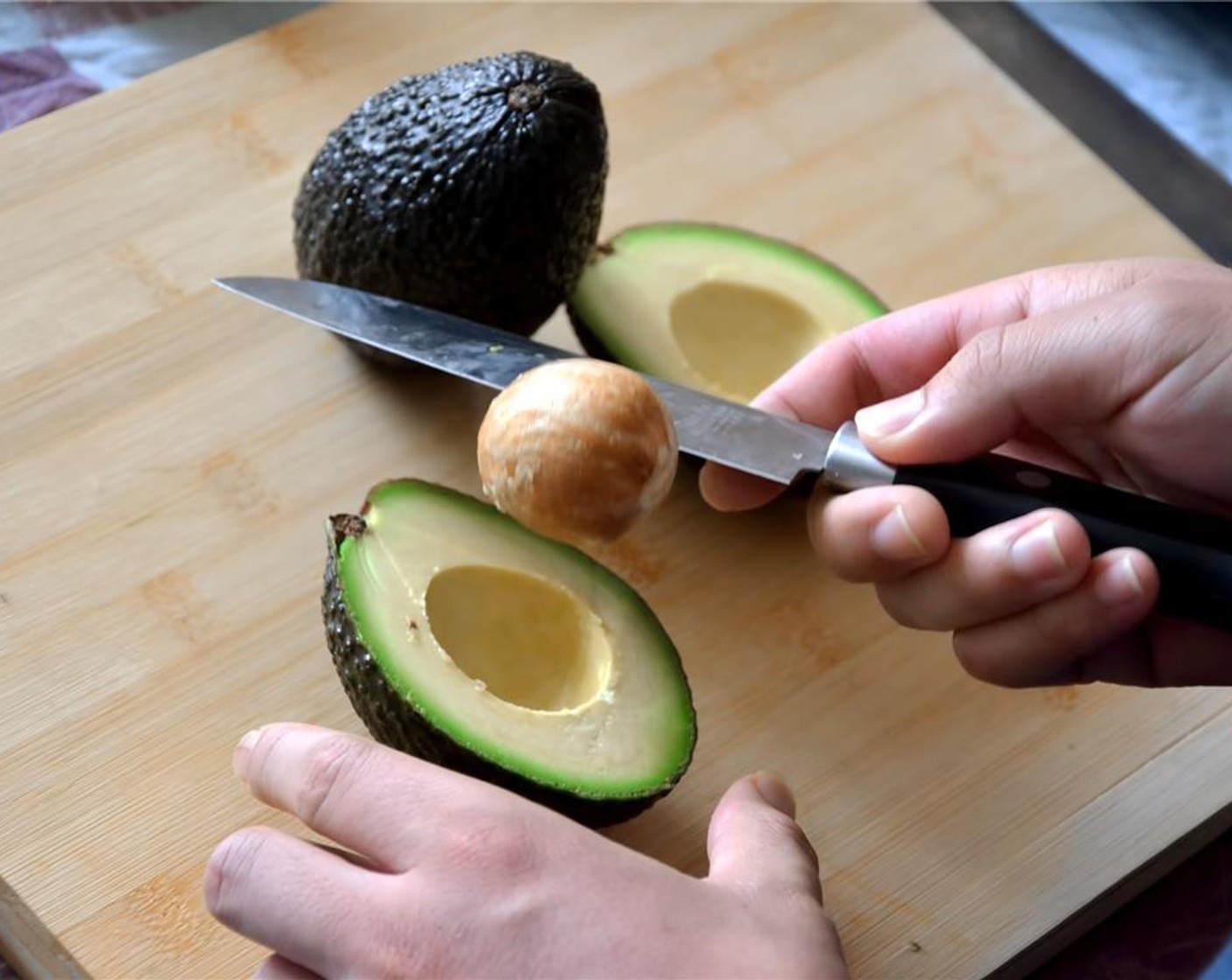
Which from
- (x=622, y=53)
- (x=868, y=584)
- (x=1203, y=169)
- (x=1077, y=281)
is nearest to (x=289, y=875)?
(x=868, y=584)

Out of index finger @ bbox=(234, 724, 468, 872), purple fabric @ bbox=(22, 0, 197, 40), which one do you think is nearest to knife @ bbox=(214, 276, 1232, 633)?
index finger @ bbox=(234, 724, 468, 872)

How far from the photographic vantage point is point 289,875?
81 cm

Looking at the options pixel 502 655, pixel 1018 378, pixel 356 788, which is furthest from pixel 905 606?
pixel 356 788

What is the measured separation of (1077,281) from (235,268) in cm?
63

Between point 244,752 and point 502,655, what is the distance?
0.64 feet

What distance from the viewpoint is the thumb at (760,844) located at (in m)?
0.86

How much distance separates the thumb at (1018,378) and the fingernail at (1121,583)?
0.12m

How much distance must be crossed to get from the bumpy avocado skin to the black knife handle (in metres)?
0.23

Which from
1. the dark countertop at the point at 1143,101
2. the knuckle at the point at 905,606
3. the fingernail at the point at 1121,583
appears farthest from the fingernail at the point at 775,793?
the dark countertop at the point at 1143,101

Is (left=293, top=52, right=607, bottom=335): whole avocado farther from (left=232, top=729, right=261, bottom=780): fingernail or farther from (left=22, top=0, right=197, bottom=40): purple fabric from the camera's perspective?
(left=22, top=0, right=197, bottom=40): purple fabric

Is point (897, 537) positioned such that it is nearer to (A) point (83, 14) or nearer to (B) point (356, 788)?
(B) point (356, 788)

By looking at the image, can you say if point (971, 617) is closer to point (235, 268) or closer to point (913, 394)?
point (913, 394)

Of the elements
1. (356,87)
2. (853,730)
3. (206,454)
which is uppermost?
(356,87)

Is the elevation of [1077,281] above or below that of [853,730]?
above
